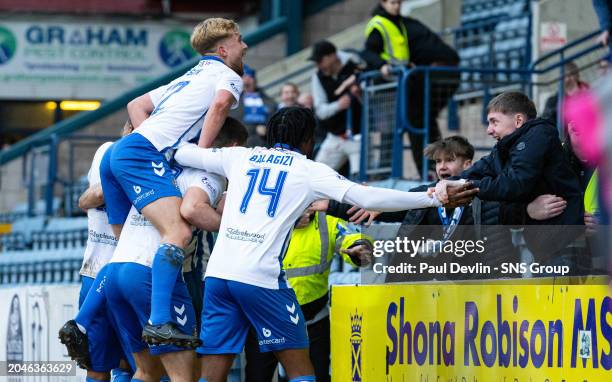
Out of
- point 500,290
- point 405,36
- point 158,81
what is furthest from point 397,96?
point 158,81

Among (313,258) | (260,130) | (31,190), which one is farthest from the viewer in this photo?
(31,190)

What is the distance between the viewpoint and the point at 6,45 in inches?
959

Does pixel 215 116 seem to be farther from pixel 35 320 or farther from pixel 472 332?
pixel 35 320

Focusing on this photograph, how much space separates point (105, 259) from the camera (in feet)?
28.0

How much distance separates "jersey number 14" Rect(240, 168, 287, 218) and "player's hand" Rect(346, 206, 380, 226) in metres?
0.73

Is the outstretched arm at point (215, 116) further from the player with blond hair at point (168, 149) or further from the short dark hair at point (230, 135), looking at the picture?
the short dark hair at point (230, 135)

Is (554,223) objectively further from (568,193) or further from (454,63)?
(454,63)

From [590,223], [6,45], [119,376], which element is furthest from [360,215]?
[6,45]

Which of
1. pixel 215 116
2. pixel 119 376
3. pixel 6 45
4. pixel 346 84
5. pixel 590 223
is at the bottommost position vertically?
pixel 119 376

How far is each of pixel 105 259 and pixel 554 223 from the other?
2.98 metres

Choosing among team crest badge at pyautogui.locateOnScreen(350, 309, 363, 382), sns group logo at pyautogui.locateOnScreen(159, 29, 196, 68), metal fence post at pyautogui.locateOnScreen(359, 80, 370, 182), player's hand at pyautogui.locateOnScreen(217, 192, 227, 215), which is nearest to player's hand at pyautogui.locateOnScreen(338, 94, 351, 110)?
metal fence post at pyautogui.locateOnScreen(359, 80, 370, 182)

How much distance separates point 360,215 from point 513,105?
44.7 inches

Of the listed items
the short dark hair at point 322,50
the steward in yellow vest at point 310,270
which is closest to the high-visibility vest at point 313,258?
the steward in yellow vest at point 310,270

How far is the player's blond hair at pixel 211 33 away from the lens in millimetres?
7882
